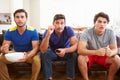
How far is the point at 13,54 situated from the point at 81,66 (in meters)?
0.83

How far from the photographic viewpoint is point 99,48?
252 cm

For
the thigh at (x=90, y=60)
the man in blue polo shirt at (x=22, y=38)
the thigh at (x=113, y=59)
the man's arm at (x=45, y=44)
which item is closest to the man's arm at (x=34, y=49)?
the man in blue polo shirt at (x=22, y=38)

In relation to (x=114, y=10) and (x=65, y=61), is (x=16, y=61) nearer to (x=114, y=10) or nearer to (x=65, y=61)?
(x=65, y=61)

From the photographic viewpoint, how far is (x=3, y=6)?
18.3 ft

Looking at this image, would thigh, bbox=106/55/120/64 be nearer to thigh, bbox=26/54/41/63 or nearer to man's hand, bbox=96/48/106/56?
man's hand, bbox=96/48/106/56

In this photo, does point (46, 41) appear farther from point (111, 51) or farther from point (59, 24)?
point (111, 51)

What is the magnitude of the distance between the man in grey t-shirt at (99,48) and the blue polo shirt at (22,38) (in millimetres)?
621

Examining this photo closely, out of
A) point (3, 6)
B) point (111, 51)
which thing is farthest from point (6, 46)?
point (3, 6)

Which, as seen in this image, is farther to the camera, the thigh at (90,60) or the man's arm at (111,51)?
the thigh at (90,60)

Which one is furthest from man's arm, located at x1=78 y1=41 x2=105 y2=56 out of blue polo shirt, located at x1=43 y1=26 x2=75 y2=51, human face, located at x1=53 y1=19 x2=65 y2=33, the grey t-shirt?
human face, located at x1=53 y1=19 x2=65 y2=33

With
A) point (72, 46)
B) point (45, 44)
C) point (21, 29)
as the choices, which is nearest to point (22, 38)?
point (21, 29)

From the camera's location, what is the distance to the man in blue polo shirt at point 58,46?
244 centimetres

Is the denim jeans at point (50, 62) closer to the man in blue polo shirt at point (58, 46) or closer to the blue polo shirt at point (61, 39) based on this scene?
the man in blue polo shirt at point (58, 46)

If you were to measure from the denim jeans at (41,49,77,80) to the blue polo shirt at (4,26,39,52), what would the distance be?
0.89 feet
